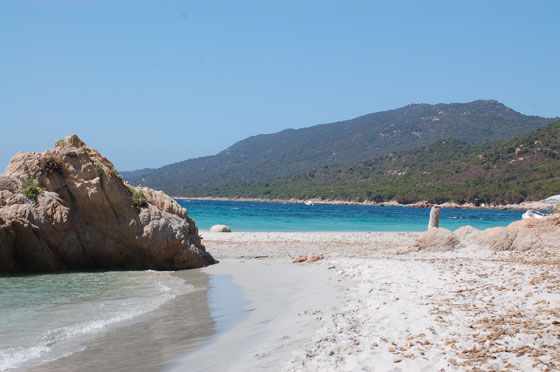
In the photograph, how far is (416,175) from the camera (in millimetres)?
120750

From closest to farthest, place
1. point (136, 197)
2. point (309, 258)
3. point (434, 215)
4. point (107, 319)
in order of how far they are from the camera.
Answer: point (107, 319) < point (136, 197) < point (309, 258) < point (434, 215)

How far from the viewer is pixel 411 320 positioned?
285 inches

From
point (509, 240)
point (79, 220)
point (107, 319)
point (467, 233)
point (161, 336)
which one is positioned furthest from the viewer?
point (467, 233)

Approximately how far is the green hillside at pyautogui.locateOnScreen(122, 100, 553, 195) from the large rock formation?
14070 centimetres

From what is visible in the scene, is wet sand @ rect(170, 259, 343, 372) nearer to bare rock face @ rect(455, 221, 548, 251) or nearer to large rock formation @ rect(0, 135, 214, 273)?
large rock formation @ rect(0, 135, 214, 273)

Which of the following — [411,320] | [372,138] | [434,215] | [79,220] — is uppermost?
[372,138]

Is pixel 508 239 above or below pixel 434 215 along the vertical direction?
below

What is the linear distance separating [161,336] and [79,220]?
27.6 feet

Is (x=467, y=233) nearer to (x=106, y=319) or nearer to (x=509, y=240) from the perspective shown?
(x=509, y=240)

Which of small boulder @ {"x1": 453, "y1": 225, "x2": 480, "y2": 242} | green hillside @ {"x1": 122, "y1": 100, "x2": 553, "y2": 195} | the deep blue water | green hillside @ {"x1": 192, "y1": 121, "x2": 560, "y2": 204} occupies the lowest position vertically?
the deep blue water

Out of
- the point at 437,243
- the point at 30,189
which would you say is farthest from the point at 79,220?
the point at 437,243

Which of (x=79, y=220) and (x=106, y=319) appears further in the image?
(x=79, y=220)

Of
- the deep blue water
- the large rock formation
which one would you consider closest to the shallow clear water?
the large rock formation

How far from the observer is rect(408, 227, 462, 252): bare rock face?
17906 mm
